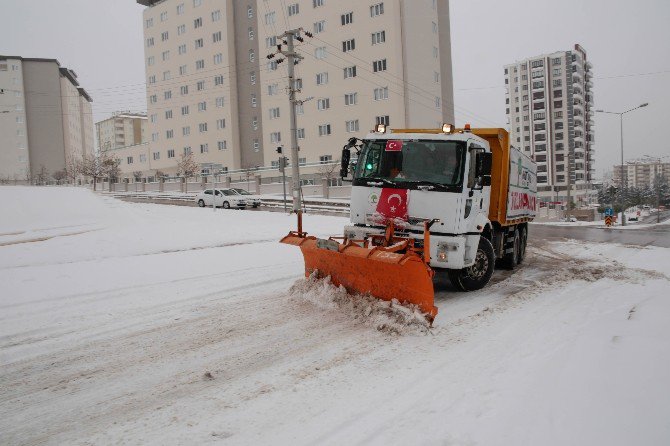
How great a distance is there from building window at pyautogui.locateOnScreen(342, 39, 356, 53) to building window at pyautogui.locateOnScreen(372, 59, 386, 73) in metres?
3.14

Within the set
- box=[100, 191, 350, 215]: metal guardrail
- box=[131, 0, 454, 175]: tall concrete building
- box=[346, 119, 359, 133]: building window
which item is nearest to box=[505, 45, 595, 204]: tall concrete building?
box=[131, 0, 454, 175]: tall concrete building

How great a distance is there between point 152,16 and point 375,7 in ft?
128

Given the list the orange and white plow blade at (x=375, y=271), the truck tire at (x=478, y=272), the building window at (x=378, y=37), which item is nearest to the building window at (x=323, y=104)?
the building window at (x=378, y=37)

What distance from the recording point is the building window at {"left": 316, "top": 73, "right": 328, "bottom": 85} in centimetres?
5097

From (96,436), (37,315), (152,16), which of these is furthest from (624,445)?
(152,16)

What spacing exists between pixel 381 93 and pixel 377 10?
26.6ft

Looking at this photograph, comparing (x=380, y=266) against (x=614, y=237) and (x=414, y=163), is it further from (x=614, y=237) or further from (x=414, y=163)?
(x=614, y=237)

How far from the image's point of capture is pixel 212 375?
472 centimetres

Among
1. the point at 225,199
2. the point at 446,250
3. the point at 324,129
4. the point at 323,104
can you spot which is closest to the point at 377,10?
the point at 323,104

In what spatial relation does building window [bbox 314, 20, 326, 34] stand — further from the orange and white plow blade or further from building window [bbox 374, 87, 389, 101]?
the orange and white plow blade

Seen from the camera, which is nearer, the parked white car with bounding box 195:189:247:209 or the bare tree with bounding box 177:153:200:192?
the parked white car with bounding box 195:189:247:209

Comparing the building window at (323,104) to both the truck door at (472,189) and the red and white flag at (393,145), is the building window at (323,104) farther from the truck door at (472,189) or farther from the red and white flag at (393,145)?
the truck door at (472,189)

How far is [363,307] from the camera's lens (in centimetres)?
668

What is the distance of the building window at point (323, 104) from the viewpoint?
5088 centimetres
